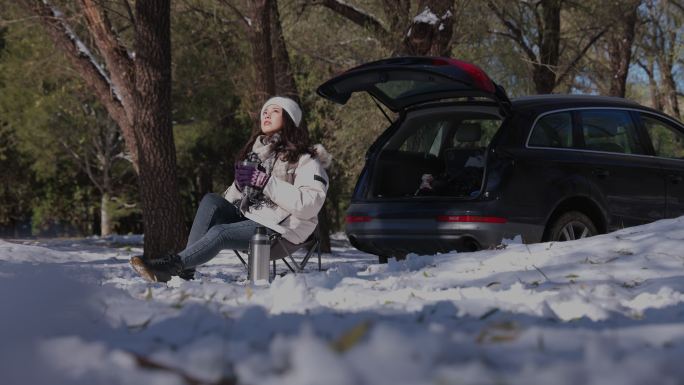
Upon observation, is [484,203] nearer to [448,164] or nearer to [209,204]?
[448,164]

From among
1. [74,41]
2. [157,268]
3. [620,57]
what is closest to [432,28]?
[74,41]

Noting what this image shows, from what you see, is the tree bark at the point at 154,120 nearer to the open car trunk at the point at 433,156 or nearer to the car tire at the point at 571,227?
the open car trunk at the point at 433,156

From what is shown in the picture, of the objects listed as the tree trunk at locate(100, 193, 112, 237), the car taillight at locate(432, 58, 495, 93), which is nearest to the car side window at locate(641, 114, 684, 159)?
the car taillight at locate(432, 58, 495, 93)

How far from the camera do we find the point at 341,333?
92.7 inches

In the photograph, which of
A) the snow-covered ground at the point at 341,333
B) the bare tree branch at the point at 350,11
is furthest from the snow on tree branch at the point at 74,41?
the snow-covered ground at the point at 341,333

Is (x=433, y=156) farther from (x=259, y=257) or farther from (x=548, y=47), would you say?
(x=548, y=47)

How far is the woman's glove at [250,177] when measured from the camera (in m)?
5.96

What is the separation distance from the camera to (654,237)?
5.77 m

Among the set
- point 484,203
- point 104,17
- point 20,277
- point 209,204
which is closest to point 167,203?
point 104,17

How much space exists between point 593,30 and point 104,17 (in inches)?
446

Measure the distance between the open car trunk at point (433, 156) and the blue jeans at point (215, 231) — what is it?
4.44 ft

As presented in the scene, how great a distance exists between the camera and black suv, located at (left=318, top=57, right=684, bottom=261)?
6434 mm

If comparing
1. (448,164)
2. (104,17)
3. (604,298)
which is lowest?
(604,298)

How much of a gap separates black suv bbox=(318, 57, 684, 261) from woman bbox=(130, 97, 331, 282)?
92 centimetres
